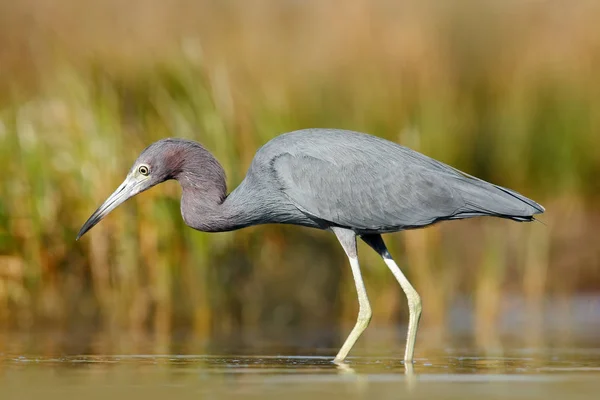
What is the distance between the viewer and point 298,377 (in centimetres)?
731

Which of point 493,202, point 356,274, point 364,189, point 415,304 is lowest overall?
point 415,304

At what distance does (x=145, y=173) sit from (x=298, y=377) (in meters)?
2.59

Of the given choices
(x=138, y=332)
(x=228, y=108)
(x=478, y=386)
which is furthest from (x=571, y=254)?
(x=478, y=386)

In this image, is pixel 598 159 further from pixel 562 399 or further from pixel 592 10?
pixel 562 399

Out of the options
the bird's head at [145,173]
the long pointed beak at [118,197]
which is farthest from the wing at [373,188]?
the long pointed beak at [118,197]

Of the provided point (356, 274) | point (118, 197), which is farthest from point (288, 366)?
point (118, 197)

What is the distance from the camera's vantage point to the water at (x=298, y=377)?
6523 mm

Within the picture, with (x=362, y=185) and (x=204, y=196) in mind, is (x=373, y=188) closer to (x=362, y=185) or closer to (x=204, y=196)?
(x=362, y=185)

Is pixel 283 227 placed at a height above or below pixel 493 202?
above

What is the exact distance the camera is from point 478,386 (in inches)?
269

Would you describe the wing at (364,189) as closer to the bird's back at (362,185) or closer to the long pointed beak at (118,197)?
the bird's back at (362,185)

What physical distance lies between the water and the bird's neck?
1083 mm

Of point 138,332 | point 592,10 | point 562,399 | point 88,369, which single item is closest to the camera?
point 562,399

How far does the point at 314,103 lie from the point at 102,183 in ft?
10.6
